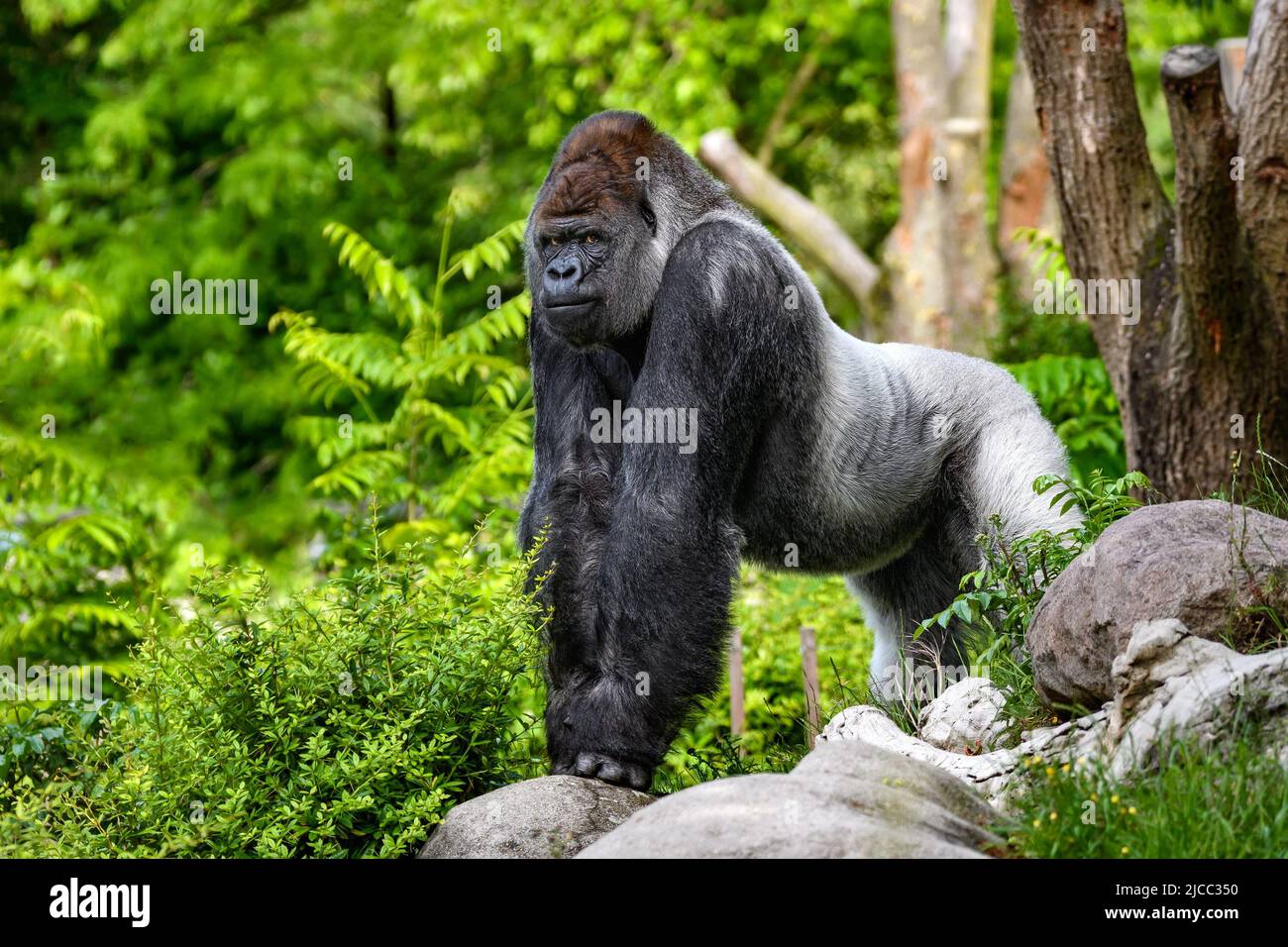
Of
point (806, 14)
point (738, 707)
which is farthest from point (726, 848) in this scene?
point (806, 14)

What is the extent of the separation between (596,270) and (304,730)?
1548 mm

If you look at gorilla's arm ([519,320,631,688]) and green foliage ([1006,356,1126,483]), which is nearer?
gorilla's arm ([519,320,631,688])

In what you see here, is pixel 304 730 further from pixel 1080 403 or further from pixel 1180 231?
pixel 1080 403

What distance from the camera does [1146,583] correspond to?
3299 millimetres

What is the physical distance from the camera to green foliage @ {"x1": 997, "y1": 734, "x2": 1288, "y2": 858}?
2.63 metres

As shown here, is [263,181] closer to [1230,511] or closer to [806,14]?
[806,14]

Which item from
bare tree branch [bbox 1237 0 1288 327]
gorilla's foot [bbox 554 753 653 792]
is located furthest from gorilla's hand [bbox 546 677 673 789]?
bare tree branch [bbox 1237 0 1288 327]

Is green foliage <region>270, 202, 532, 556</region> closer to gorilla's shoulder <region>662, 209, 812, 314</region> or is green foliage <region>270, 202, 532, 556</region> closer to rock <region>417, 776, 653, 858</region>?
gorilla's shoulder <region>662, 209, 812, 314</region>

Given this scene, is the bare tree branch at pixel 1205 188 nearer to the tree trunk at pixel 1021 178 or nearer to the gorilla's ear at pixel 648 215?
the gorilla's ear at pixel 648 215

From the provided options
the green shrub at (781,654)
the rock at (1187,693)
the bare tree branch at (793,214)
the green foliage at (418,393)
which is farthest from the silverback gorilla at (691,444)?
the bare tree branch at (793,214)

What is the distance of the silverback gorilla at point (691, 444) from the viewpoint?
396 centimetres

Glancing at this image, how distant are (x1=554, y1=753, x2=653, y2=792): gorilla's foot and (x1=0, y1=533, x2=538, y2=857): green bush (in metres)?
0.22

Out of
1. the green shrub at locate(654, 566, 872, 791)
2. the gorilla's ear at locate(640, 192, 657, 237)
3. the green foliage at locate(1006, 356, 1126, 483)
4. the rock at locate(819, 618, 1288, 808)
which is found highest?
the gorilla's ear at locate(640, 192, 657, 237)

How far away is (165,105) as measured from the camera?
11.5m
